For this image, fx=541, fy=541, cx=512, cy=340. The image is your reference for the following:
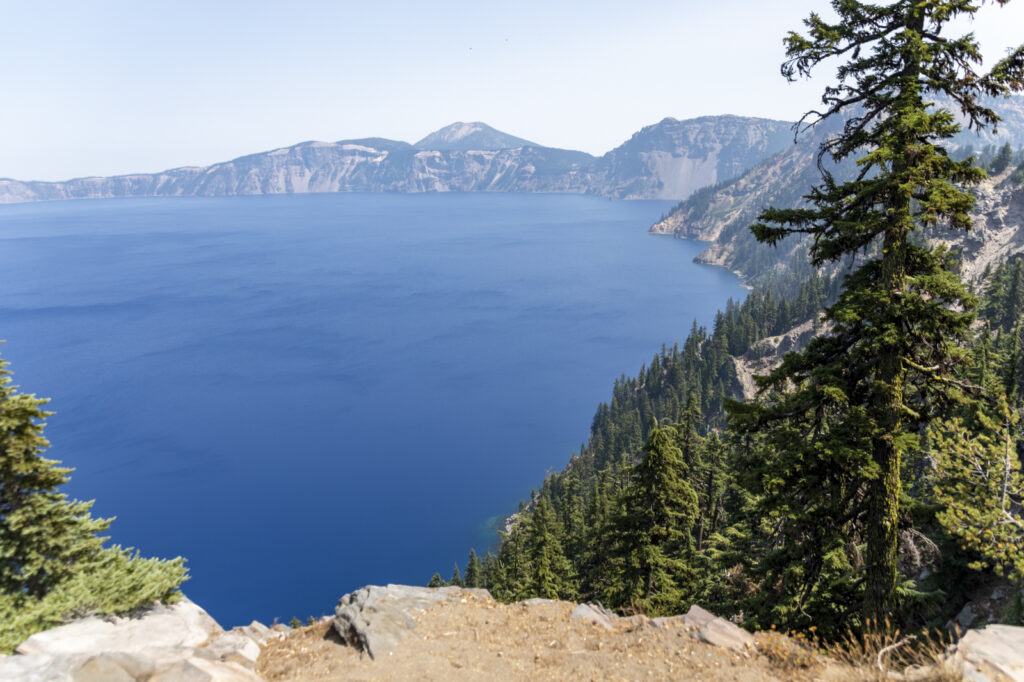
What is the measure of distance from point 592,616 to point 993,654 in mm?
10487

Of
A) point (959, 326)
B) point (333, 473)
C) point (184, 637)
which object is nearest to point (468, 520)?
point (333, 473)

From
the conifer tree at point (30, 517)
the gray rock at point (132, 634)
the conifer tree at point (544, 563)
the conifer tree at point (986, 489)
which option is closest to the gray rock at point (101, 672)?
the gray rock at point (132, 634)

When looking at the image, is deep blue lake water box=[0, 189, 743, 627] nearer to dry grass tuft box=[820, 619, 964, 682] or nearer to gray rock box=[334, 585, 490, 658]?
gray rock box=[334, 585, 490, 658]

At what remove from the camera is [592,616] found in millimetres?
18031

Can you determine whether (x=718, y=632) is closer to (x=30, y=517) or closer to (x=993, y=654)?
(x=993, y=654)

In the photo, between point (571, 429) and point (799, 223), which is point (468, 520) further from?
point (799, 223)

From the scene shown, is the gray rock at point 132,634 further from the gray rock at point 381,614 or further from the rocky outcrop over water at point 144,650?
the gray rock at point 381,614

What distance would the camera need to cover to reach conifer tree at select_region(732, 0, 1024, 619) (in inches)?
468

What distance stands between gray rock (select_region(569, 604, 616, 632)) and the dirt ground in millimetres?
328

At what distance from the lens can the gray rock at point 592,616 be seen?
1748 cm

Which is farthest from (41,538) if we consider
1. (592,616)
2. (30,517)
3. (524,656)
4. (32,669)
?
(592,616)

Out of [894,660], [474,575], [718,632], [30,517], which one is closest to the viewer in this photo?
[894,660]

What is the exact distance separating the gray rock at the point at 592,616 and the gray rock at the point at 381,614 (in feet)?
12.3

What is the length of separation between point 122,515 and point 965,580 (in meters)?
131
